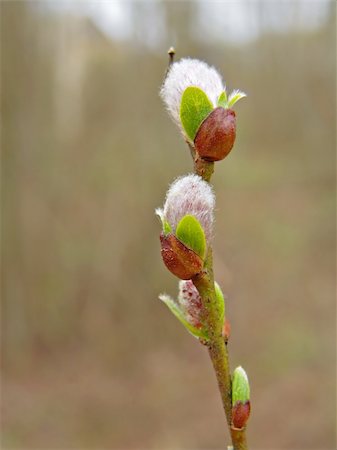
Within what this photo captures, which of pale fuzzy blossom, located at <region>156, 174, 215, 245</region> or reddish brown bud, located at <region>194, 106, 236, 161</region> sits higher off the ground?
reddish brown bud, located at <region>194, 106, 236, 161</region>

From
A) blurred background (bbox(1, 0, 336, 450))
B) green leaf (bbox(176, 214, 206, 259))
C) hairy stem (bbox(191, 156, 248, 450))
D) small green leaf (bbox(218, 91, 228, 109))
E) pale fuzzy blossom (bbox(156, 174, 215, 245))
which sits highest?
blurred background (bbox(1, 0, 336, 450))

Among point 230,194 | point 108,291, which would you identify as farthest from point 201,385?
point 230,194

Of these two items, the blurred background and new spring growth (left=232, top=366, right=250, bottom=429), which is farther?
the blurred background

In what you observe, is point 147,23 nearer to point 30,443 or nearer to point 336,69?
point 336,69

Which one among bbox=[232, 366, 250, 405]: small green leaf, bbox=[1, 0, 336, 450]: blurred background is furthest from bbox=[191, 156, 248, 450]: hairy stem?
bbox=[1, 0, 336, 450]: blurred background

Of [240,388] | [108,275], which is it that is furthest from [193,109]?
[108,275]

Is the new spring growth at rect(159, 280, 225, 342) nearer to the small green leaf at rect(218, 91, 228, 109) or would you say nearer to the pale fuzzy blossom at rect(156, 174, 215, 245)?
the pale fuzzy blossom at rect(156, 174, 215, 245)

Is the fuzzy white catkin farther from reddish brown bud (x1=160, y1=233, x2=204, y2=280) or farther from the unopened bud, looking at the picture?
reddish brown bud (x1=160, y1=233, x2=204, y2=280)

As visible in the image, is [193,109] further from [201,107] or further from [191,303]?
[191,303]
